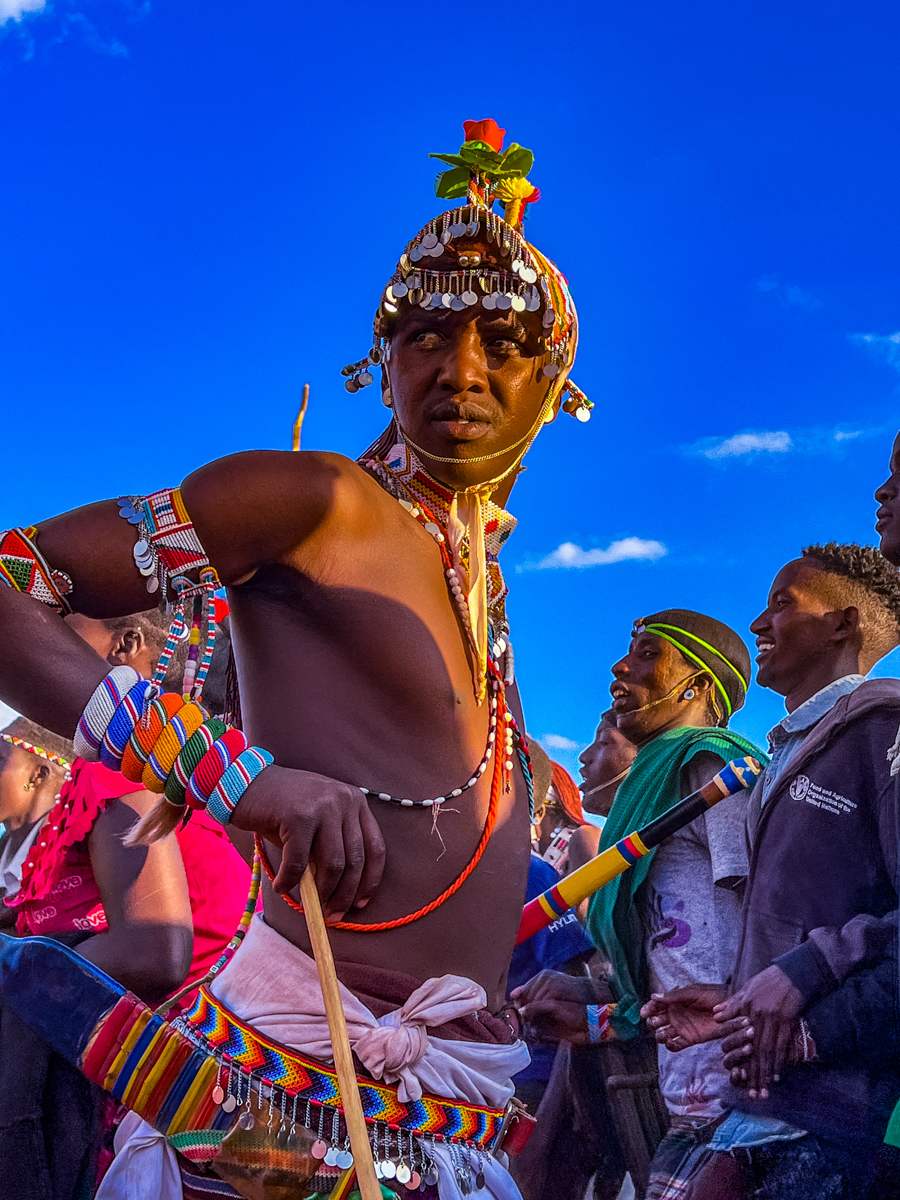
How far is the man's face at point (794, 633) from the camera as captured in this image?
4.51 metres

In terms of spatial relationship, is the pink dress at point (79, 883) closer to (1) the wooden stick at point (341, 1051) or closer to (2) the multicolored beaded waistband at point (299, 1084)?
(2) the multicolored beaded waistband at point (299, 1084)

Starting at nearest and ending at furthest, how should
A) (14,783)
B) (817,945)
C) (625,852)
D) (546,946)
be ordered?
1. (817,945)
2. (625,852)
3. (546,946)
4. (14,783)

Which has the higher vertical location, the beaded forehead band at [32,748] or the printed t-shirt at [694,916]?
the beaded forehead band at [32,748]

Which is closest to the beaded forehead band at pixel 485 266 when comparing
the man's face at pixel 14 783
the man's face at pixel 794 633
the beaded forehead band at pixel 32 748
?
the man's face at pixel 794 633

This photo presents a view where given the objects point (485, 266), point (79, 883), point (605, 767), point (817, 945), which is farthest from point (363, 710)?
point (605, 767)

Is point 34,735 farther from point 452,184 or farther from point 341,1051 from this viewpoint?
point 341,1051

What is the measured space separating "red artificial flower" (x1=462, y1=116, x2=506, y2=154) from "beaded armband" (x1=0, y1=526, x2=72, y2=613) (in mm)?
1465

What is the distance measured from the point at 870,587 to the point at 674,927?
151 centimetres

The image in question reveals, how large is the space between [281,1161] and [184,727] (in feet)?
2.36

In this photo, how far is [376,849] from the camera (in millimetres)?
1914

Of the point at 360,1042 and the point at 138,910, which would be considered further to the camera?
the point at 138,910

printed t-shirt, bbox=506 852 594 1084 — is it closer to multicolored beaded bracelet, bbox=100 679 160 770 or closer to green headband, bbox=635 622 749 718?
green headband, bbox=635 622 749 718

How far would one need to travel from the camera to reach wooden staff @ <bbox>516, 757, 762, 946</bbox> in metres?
3.48

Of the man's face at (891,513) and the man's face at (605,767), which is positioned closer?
the man's face at (891,513)
